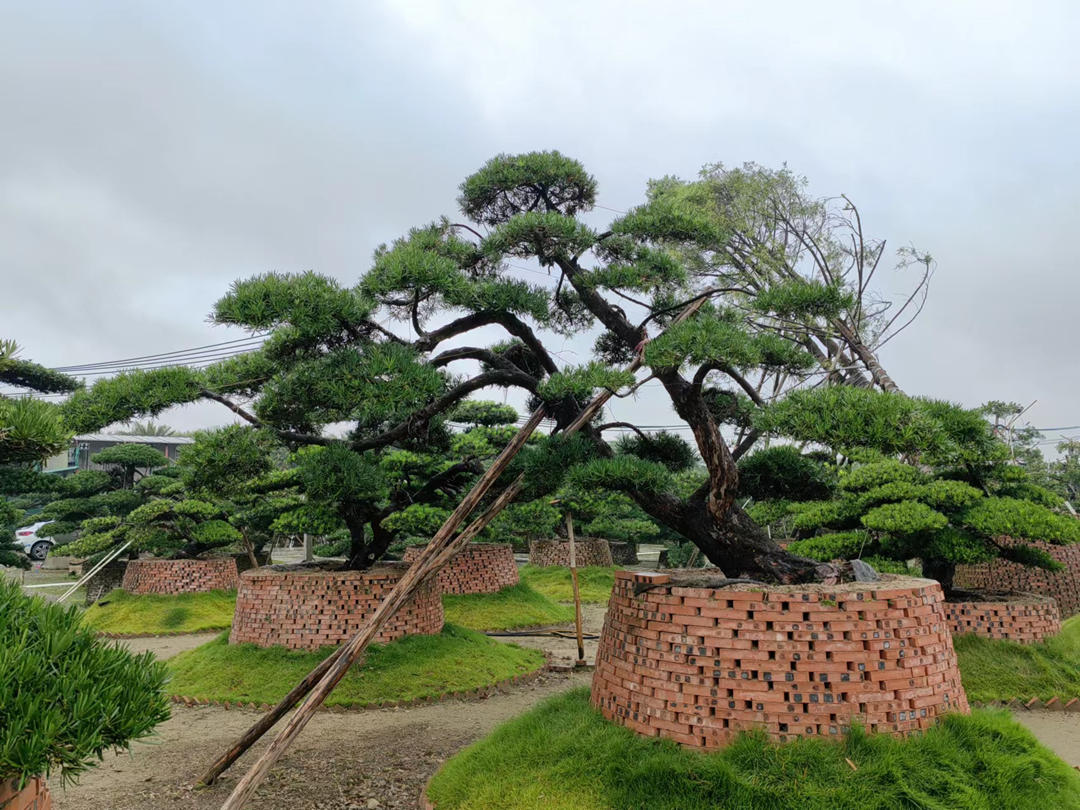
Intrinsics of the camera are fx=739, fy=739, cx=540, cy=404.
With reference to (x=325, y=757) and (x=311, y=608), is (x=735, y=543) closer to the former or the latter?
(x=325, y=757)

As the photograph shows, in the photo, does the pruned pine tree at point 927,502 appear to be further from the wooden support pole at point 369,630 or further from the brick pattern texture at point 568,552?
the brick pattern texture at point 568,552

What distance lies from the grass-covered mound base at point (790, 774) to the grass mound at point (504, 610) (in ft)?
23.2

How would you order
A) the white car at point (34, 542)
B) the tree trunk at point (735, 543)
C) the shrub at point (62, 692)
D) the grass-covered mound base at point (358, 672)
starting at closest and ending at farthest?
the shrub at point (62, 692) < the tree trunk at point (735, 543) < the grass-covered mound base at point (358, 672) < the white car at point (34, 542)

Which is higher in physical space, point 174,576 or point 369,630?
point 369,630

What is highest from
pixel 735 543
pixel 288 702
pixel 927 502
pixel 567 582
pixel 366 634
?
pixel 927 502

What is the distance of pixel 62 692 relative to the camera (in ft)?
7.43

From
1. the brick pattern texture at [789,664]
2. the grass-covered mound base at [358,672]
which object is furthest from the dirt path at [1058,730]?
the grass-covered mound base at [358,672]

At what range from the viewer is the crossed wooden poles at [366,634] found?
4.00 meters

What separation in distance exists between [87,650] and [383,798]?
2827 millimetres

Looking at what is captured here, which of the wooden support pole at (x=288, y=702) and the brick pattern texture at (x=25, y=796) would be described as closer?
the brick pattern texture at (x=25, y=796)

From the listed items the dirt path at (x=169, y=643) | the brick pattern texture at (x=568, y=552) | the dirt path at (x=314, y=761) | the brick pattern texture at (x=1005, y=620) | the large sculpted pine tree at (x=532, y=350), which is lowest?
the dirt path at (x=314, y=761)

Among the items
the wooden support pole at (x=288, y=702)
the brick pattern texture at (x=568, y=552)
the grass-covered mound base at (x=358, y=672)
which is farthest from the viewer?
the brick pattern texture at (x=568, y=552)

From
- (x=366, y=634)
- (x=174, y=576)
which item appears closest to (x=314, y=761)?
(x=366, y=634)

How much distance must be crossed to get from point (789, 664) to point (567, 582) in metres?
12.4
